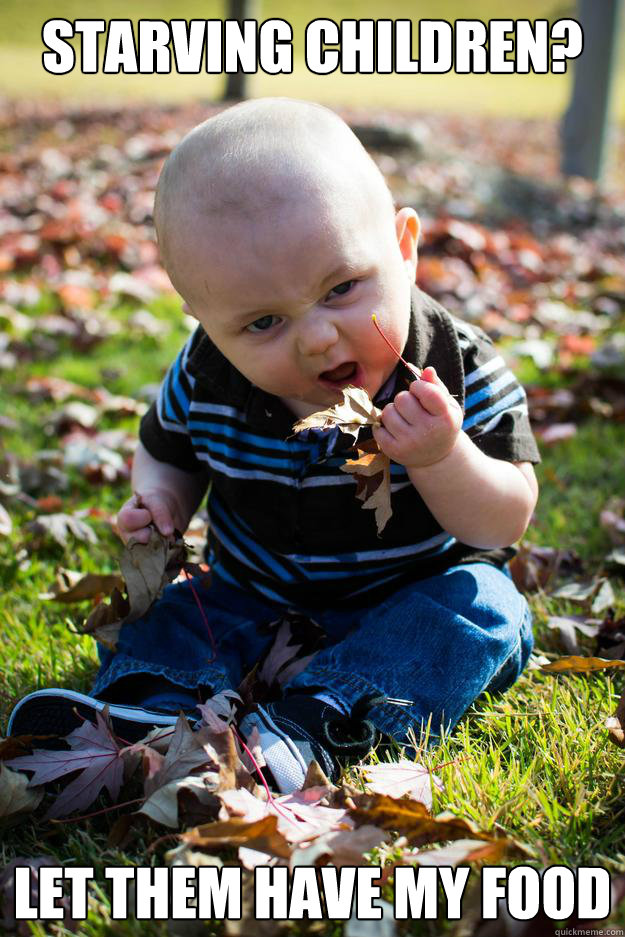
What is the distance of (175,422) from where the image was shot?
2406 mm

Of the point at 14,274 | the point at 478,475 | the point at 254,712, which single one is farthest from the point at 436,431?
the point at 14,274

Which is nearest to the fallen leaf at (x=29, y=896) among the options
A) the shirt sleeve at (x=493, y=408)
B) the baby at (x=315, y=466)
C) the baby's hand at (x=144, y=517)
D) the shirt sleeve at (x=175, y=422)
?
the baby at (x=315, y=466)

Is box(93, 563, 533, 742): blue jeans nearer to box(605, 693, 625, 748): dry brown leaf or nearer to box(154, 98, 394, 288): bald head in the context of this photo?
box(605, 693, 625, 748): dry brown leaf

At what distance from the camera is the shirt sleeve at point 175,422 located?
239 cm

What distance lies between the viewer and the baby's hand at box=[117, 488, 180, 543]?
88.7 inches

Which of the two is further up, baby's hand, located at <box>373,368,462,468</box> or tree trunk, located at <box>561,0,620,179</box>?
baby's hand, located at <box>373,368,462,468</box>

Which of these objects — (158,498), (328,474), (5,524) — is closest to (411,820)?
(328,474)

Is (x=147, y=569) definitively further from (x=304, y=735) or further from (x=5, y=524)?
(x=5, y=524)

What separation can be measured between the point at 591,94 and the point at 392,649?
962 cm

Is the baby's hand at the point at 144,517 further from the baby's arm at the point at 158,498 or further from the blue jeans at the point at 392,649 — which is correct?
the blue jeans at the point at 392,649

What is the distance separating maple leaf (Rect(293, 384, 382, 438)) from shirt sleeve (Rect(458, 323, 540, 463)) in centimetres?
38

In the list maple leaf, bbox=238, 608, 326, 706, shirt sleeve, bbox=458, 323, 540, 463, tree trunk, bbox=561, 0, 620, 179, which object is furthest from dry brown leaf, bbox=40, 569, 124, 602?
tree trunk, bbox=561, 0, 620, 179

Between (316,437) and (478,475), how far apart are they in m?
0.38

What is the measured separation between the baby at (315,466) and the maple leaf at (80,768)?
9 centimetres
